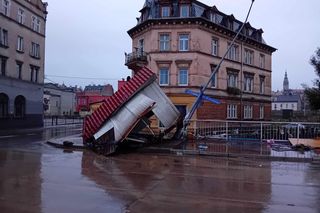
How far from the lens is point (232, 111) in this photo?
134ft

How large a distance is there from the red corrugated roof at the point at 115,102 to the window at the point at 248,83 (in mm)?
25282

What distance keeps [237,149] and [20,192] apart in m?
12.3

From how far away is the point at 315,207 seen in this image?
8.19 m

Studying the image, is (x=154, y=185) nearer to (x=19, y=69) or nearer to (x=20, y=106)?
(x=19, y=69)

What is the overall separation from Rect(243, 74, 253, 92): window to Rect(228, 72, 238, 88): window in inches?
79.9

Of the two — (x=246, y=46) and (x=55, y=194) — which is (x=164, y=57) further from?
(x=55, y=194)

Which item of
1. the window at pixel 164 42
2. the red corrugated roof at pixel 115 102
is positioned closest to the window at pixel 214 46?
the window at pixel 164 42

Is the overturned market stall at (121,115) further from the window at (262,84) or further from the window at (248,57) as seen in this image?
the window at (262,84)

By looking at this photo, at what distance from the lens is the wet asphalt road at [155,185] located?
26.4 feet

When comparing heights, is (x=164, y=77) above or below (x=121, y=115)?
above

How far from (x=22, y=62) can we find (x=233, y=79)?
21.4m

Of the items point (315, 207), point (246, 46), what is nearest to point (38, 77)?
point (246, 46)

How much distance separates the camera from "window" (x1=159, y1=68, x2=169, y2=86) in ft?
118

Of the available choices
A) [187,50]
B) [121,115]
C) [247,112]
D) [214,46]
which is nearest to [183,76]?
[187,50]
